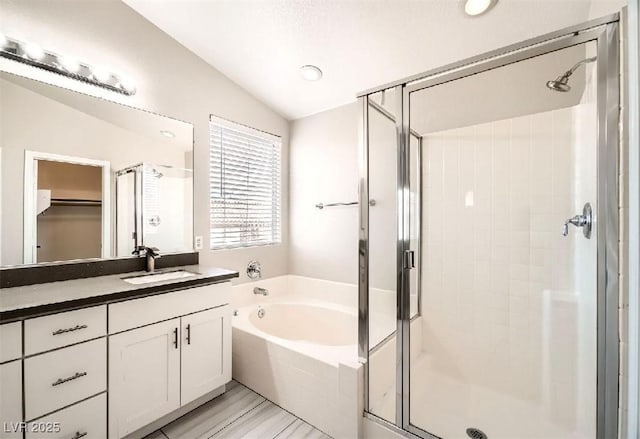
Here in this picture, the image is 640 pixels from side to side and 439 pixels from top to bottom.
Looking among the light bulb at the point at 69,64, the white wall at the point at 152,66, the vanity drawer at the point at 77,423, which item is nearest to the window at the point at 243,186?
the white wall at the point at 152,66

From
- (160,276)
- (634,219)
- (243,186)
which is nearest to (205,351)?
(160,276)

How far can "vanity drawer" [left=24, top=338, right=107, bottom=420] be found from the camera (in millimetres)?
1146

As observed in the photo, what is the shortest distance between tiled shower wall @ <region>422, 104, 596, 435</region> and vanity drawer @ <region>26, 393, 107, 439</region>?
1930mm

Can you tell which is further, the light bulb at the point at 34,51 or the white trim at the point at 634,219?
the light bulb at the point at 34,51

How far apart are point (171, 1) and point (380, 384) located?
8.94 feet

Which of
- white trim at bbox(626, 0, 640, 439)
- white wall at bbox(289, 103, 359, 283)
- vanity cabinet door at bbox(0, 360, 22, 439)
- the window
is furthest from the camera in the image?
white wall at bbox(289, 103, 359, 283)

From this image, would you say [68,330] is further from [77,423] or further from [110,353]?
[77,423]

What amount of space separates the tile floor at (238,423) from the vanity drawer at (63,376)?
54 centimetres

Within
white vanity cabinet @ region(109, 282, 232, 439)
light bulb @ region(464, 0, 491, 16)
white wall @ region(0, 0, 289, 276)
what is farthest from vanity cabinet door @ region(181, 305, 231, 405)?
light bulb @ region(464, 0, 491, 16)

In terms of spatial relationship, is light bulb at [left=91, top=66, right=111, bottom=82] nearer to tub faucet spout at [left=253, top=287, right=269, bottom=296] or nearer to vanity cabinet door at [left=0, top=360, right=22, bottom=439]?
A: vanity cabinet door at [left=0, top=360, right=22, bottom=439]

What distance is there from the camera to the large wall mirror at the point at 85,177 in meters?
1.49

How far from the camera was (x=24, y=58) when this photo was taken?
150 centimetres

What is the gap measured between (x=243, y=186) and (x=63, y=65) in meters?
Result: 1.42

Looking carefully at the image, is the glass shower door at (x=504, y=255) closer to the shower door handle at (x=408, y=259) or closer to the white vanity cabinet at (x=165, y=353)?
the shower door handle at (x=408, y=259)
